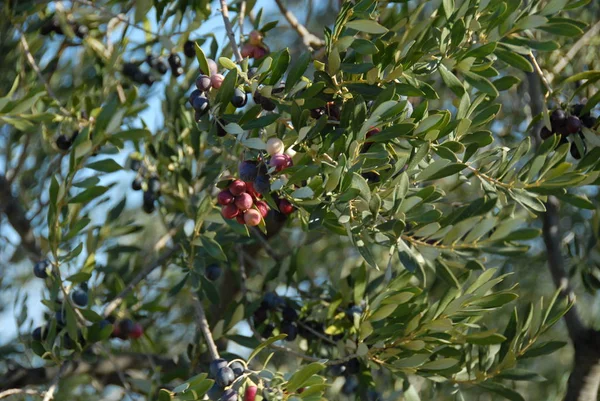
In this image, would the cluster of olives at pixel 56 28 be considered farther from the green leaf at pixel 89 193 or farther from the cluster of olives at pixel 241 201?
the cluster of olives at pixel 241 201

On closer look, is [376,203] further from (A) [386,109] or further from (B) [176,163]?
(B) [176,163]

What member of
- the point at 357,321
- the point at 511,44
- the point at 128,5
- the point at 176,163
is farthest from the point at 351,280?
the point at 128,5

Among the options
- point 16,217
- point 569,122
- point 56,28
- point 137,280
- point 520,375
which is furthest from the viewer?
point 16,217

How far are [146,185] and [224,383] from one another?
0.90 meters

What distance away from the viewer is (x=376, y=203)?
48.1 inches

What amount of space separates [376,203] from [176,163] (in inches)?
37.2

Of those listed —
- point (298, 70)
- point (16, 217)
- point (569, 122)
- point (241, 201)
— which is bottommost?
point (16, 217)

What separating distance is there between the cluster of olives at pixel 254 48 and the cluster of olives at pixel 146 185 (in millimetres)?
540

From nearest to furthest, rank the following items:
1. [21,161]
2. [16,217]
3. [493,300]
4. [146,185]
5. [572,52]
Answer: [493,300]
[146,185]
[572,52]
[16,217]
[21,161]

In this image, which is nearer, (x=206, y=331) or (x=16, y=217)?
(x=206, y=331)

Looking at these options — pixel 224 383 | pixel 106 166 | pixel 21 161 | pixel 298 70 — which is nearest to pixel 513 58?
pixel 298 70

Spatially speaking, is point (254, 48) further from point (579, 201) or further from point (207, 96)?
point (579, 201)

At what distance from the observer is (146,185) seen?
Result: 217 centimetres

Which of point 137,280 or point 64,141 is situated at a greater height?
point 64,141
